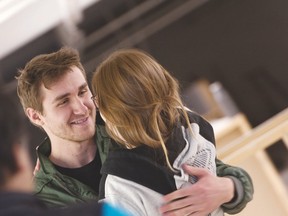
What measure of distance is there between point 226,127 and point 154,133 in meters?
0.49

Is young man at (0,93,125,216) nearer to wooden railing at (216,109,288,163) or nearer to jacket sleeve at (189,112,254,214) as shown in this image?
jacket sleeve at (189,112,254,214)

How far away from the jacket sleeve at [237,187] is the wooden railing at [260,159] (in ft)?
0.34

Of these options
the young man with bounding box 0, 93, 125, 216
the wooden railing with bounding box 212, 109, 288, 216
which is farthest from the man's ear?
the wooden railing with bounding box 212, 109, 288, 216

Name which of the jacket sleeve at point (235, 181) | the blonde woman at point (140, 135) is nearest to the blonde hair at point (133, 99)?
the blonde woman at point (140, 135)

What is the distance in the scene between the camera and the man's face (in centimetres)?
76

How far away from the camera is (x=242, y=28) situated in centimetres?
159

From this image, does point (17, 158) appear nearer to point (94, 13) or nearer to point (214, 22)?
point (94, 13)

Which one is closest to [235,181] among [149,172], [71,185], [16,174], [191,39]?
[149,172]

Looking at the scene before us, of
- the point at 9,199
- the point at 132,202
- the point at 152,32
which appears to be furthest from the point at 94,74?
the point at 152,32

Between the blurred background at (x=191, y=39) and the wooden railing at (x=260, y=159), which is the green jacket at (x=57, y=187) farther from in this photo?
the wooden railing at (x=260, y=159)

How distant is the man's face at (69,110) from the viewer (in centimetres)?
76

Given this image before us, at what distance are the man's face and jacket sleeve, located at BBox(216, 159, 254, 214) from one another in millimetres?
289

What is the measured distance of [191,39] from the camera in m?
1.60

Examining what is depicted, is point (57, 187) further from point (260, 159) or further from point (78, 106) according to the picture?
point (260, 159)
